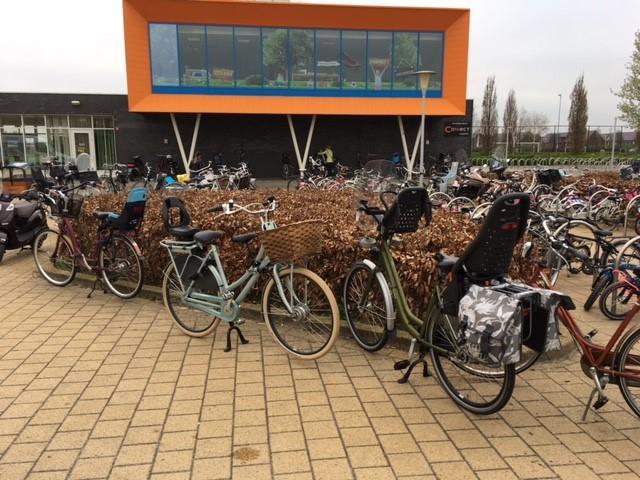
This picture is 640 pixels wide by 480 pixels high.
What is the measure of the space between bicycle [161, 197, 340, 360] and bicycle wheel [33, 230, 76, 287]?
2381mm

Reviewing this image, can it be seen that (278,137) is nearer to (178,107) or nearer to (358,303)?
(178,107)

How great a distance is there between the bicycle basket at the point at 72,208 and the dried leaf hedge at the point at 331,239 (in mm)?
213

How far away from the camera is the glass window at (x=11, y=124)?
1004 inches

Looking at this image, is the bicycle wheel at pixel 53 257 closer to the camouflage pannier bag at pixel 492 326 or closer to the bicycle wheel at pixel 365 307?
the bicycle wheel at pixel 365 307

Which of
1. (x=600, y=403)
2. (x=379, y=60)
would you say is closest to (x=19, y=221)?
(x=600, y=403)

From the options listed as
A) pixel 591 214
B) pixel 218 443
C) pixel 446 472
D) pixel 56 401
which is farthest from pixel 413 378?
pixel 591 214

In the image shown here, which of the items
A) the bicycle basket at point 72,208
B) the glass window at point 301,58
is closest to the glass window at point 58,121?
→ the glass window at point 301,58

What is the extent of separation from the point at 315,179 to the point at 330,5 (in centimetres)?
1081

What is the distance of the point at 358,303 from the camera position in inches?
160

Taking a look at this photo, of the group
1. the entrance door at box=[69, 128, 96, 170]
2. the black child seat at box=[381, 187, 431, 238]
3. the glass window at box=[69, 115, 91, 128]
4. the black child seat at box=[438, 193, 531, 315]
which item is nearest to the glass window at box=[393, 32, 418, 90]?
the glass window at box=[69, 115, 91, 128]

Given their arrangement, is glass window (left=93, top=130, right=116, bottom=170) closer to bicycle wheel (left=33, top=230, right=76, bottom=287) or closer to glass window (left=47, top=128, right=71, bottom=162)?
glass window (left=47, top=128, right=71, bottom=162)

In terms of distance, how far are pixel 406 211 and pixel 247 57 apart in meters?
21.8

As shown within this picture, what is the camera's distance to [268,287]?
3.92 metres

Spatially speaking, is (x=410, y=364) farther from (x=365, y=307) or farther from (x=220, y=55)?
(x=220, y=55)
